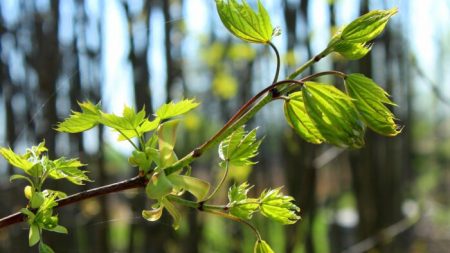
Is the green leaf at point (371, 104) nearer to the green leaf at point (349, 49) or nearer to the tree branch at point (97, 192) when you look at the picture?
the green leaf at point (349, 49)

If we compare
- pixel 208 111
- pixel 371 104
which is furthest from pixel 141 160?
pixel 208 111

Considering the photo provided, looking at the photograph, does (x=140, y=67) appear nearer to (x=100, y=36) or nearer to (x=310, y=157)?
(x=100, y=36)

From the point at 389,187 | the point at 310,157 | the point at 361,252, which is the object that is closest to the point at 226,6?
the point at 310,157

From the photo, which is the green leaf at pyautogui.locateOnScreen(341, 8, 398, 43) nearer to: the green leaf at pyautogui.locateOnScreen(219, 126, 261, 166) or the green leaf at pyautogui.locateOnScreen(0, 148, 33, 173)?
the green leaf at pyautogui.locateOnScreen(219, 126, 261, 166)

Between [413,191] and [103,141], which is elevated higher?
[103,141]

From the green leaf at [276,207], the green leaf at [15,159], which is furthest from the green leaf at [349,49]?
the green leaf at [15,159]

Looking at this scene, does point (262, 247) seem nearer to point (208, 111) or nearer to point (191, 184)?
point (191, 184)

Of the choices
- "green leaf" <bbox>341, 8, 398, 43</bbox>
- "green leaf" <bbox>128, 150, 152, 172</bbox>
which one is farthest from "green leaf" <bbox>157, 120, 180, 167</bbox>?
"green leaf" <bbox>341, 8, 398, 43</bbox>
